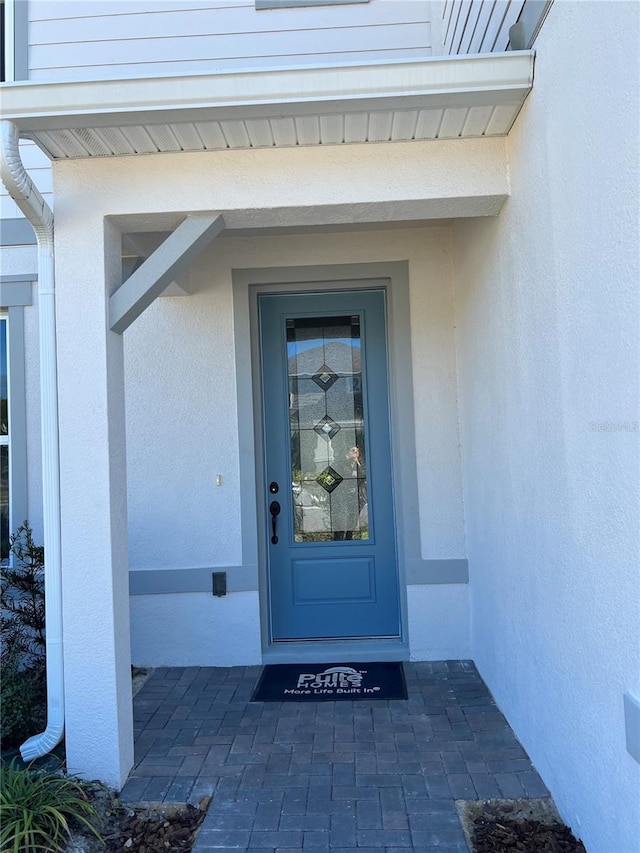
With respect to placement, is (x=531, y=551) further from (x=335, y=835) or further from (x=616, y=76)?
(x=616, y=76)

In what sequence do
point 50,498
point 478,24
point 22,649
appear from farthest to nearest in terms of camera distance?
point 22,649, point 478,24, point 50,498

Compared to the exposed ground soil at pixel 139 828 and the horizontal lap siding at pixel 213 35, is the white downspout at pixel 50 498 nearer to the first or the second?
the exposed ground soil at pixel 139 828

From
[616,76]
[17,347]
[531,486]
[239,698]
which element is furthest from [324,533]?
[616,76]

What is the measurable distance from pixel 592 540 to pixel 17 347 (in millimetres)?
3828

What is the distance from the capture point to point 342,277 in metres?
4.20

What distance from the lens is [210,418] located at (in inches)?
164

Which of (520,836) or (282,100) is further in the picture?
(282,100)

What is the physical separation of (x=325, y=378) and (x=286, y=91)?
2.22m

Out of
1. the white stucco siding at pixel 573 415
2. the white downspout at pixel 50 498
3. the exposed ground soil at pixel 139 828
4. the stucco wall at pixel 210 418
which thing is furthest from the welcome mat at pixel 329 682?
the white downspout at pixel 50 498

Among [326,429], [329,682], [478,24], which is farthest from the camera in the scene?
[326,429]

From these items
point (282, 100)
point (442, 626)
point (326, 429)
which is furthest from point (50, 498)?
point (442, 626)

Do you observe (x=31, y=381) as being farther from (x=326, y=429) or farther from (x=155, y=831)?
(x=155, y=831)

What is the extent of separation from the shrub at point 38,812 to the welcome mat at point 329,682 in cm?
131

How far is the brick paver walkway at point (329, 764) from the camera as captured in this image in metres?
2.33
